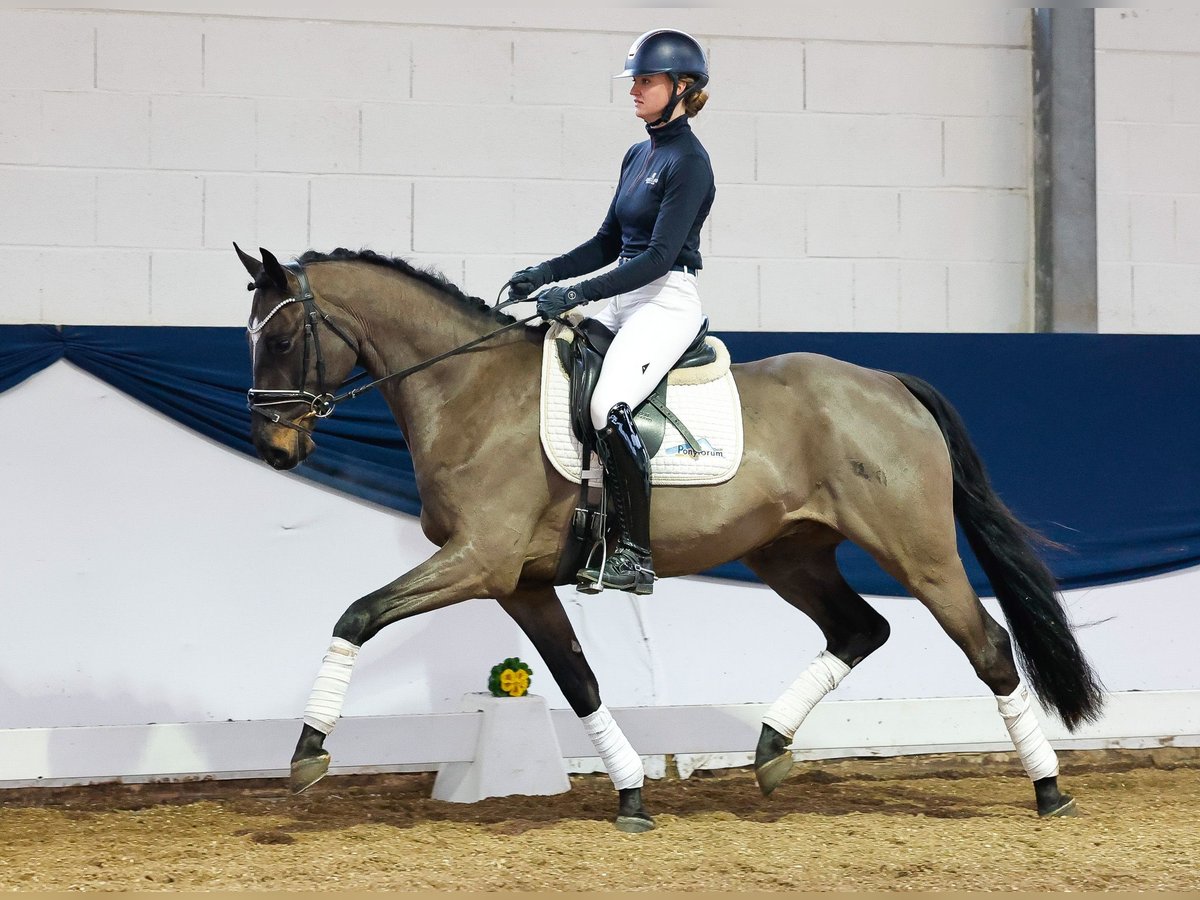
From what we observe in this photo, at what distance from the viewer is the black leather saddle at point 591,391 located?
3.97 m

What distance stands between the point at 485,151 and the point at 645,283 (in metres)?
2.28

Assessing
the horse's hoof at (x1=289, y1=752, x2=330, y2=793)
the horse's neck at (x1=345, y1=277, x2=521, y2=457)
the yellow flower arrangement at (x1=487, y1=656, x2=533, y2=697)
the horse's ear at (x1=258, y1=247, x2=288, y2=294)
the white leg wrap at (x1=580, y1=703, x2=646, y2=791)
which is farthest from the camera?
the yellow flower arrangement at (x1=487, y1=656, x2=533, y2=697)

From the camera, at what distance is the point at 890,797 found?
4.86 m

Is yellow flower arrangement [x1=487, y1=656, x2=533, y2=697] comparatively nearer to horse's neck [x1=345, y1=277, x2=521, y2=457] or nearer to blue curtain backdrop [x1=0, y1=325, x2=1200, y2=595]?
blue curtain backdrop [x1=0, y1=325, x2=1200, y2=595]

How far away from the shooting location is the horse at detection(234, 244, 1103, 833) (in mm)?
3838

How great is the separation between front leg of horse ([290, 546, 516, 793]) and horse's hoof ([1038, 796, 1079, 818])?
6.77 ft

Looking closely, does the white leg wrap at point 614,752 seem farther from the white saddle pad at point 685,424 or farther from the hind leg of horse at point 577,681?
the white saddle pad at point 685,424

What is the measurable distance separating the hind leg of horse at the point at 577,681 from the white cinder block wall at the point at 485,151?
2.16m

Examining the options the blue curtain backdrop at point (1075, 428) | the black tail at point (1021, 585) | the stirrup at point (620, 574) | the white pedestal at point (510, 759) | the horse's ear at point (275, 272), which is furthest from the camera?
the blue curtain backdrop at point (1075, 428)

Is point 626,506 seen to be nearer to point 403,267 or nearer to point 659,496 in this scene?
point 659,496

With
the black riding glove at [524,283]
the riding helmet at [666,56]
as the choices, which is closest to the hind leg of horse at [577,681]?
the black riding glove at [524,283]

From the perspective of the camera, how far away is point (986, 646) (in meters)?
4.27

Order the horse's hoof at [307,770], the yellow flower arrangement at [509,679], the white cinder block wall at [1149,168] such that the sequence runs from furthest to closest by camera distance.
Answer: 1. the white cinder block wall at [1149,168]
2. the yellow flower arrangement at [509,679]
3. the horse's hoof at [307,770]

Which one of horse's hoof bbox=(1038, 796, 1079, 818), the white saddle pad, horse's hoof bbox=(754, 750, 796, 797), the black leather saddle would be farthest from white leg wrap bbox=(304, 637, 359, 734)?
horse's hoof bbox=(1038, 796, 1079, 818)
